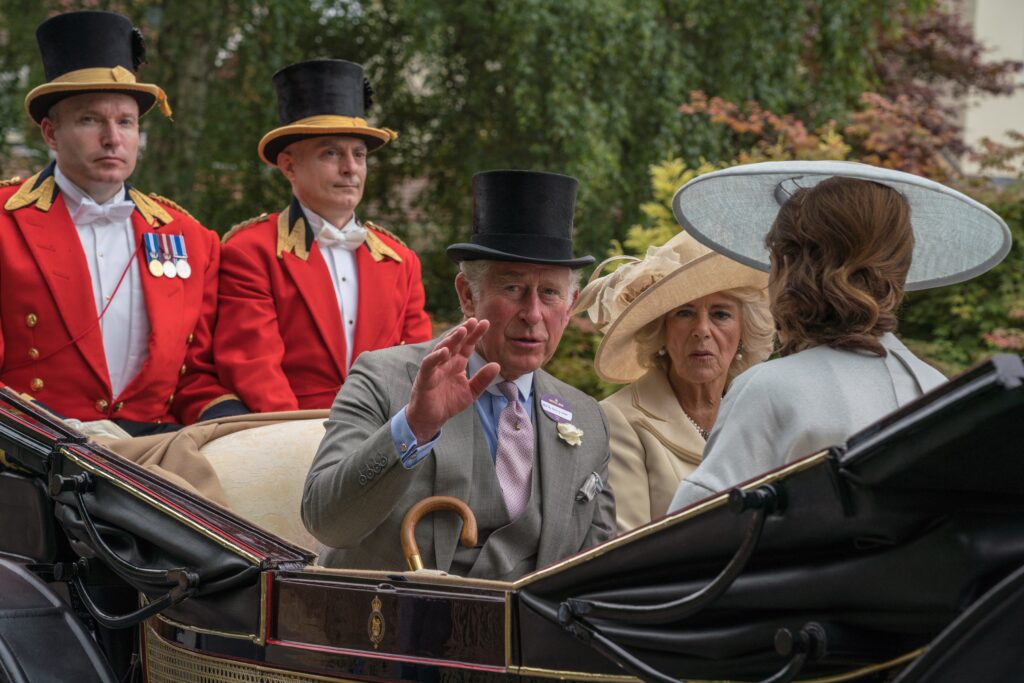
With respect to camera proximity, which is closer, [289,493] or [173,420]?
[289,493]

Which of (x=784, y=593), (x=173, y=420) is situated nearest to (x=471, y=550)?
(x=784, y=593)

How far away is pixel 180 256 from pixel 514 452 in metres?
1.45

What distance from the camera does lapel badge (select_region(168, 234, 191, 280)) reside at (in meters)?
3.87

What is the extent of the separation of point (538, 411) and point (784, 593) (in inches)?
45.1

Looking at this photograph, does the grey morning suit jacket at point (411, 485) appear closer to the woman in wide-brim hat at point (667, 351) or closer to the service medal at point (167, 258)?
the woman in wide-brim hat at point (667, 351)

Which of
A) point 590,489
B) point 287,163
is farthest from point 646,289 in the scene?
point 287,163

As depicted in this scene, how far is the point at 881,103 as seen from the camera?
8391 millimetres

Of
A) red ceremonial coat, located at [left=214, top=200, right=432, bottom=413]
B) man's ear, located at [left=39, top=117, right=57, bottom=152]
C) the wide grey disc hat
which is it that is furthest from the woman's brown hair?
man's ear, located at [left=39, top=117, right=57, bottom=152]

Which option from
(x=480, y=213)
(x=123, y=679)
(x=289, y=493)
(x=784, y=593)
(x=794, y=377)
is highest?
(x=480, y=213)

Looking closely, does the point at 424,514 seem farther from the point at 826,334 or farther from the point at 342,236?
the point at 342,236

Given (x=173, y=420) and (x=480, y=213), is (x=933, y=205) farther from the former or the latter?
(x=173, y=420)

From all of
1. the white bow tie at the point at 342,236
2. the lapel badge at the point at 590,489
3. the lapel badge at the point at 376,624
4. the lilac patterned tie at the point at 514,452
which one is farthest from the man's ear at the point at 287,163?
the lapel badge at the point at 376,624

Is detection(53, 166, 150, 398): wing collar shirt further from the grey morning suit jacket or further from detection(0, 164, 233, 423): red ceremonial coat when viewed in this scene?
the grey morning suit jacket

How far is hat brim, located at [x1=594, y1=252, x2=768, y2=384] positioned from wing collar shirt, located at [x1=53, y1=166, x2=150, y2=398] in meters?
1.28
